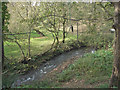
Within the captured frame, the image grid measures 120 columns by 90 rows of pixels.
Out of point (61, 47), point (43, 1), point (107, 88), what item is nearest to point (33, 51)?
point (61, 47)

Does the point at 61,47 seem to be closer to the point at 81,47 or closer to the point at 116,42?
the point at 81,47

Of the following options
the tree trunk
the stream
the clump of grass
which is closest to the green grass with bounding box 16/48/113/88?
the clump of grass

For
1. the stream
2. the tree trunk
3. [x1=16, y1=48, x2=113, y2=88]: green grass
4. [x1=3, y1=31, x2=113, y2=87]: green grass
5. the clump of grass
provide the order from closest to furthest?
the tree trunk → [x1=16, y1=48, x2=113, y2=88]: green grass → the clump of grass → [x1=3, y1=31, x2=113, y2=87]: green grass → the stream

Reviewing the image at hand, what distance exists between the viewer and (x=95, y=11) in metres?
7.75

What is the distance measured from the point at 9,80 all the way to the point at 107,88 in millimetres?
3271

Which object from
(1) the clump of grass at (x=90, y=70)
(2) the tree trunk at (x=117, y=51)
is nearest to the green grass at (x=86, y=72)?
(1) the clump of grass at (x=90, y=70)

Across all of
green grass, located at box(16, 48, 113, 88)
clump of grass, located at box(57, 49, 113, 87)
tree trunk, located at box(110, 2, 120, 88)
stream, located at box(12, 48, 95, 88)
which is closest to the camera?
tree trunk, located at box(110, 2, 120, 88)

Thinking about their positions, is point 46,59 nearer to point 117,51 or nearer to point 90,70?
point 90,70

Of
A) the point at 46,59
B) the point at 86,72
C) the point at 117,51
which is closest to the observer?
the point at 117,51

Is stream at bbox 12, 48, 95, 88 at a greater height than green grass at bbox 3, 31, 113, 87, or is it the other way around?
green grass at bbox 3, 31, 113, 87

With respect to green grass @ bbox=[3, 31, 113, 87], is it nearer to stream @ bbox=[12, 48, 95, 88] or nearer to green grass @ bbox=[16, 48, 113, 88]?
green grass @ bbox=[16, 48, 113, 88]

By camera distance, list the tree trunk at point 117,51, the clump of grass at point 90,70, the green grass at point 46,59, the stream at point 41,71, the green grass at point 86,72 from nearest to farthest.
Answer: the tree trunk at point 117,51, the green grass at point 86,72, the clump of grass at point 90,70, the green grass at point 46,59, the stream at point 41,71

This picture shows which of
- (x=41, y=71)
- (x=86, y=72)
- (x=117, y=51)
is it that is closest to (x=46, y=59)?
(x=41, y=71)

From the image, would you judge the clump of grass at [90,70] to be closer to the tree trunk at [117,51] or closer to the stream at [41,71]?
the stream at [41,71]
